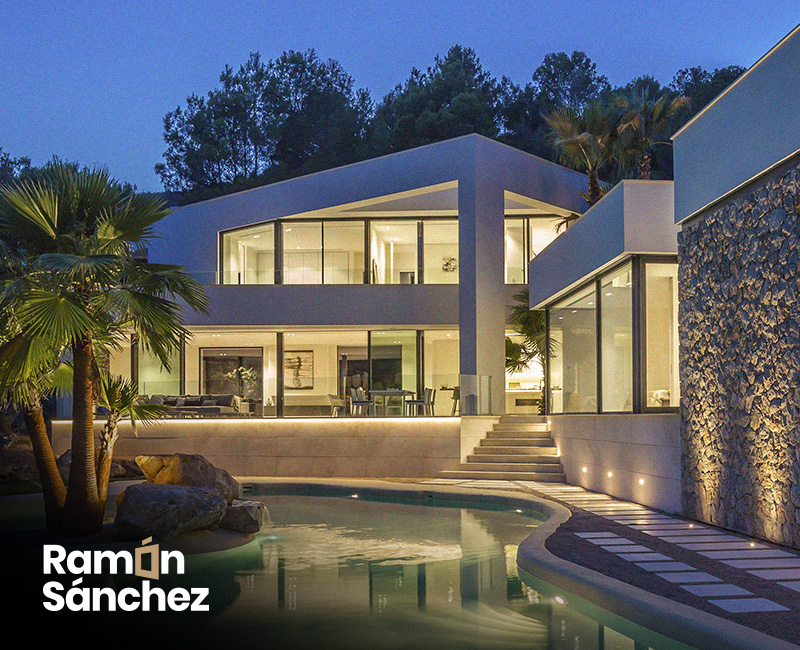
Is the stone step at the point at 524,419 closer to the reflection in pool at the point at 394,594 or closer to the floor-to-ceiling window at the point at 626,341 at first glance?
the floor-to-ceiling window at the point at 626,341

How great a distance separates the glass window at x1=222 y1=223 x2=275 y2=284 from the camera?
963 inches

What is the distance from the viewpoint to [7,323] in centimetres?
909

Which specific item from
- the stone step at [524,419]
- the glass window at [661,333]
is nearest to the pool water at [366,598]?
the glass window at [661,333]

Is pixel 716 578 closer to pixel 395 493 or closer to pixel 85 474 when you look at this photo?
pixel 85 474

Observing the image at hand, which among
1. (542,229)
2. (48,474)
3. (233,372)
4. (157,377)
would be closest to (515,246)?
(542,229)

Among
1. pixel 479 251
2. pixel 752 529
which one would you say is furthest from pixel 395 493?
pixel 479 251

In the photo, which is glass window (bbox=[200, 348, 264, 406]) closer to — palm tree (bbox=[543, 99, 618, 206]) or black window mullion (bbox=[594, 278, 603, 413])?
palm tree (bbox=[543, 99, 618, 206])

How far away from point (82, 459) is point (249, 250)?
15894 mm

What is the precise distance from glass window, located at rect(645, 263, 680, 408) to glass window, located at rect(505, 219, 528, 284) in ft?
35.4

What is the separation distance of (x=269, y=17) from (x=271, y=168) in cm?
15374

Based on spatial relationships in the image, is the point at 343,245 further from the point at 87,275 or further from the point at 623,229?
the point at 87,275

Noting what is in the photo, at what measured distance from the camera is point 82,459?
30.8 feet

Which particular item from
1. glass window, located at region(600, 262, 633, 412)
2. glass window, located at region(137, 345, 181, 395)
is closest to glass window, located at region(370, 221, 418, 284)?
glass window, located at region(137, 345, 181, 395)

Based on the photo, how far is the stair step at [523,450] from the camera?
16.9 m
